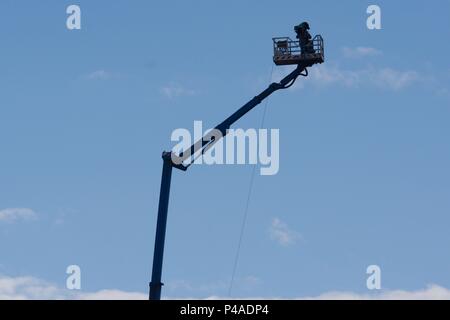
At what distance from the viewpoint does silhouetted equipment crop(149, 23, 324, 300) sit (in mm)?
47531

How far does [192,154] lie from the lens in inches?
2012

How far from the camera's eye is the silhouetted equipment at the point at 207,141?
156 ft

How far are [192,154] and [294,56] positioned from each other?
9099 mm

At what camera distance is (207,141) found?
170ft
